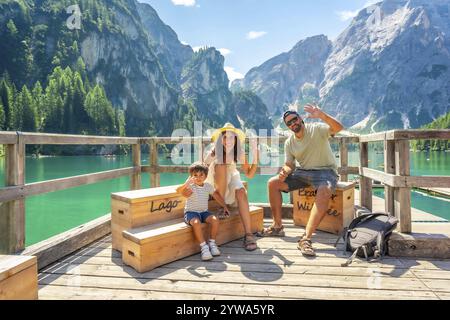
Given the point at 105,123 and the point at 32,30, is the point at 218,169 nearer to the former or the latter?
the point at 105,123

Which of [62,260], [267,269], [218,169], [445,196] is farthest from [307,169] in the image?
[445,196]

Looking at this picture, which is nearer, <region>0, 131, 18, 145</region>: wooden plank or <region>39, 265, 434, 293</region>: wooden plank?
<region>39, 265, 434, 293</region>: wooden plank

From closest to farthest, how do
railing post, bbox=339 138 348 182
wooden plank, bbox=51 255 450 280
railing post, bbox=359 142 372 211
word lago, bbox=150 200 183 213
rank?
wooden plank, bbox=51 255 450 280, word lago, bbox=150 200 183 213, railing post, bbox=359 142 372 211, railing post, bbox=339 138 348 182

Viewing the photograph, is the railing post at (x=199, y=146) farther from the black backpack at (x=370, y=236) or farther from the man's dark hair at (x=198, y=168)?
the black backpack at (x=370, y=236)

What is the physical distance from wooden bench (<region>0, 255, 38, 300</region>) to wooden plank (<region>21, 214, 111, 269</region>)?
1.14m

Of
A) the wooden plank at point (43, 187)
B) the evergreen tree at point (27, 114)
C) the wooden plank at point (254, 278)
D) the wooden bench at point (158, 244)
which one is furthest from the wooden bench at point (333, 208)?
the evergreen tree at point (27, 114)

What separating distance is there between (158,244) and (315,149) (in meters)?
2.49

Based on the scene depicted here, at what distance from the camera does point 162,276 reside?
3.05 metres

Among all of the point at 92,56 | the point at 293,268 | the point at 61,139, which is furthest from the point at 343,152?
the point at 92,56

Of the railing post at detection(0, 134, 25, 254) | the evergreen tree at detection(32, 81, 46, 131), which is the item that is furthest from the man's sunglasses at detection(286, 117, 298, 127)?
the evergreen tree at detection(32, 81, 46, 131)

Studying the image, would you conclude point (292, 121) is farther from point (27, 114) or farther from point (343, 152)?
point (27, 114)

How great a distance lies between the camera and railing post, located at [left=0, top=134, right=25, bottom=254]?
310 centimetres

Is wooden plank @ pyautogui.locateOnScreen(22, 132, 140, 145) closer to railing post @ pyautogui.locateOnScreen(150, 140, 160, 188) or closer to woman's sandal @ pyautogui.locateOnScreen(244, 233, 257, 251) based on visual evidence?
railing post @ pyautogui.locateOnScreen(150, 140, 160, 188)

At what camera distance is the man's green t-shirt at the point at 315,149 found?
4.36 meters
